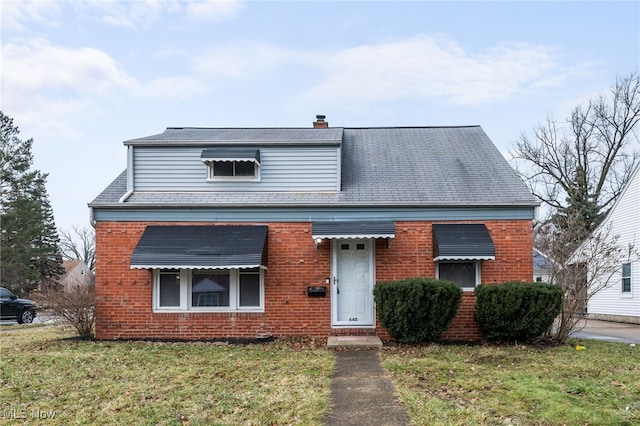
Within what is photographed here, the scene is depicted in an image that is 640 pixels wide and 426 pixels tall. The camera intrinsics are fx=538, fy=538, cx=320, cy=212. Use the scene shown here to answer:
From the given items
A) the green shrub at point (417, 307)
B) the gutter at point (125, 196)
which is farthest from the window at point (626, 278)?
the gutter at point (125, 196)

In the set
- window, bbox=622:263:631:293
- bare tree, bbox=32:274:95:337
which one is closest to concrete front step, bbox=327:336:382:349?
bare tree, bbox=32:274:95:337

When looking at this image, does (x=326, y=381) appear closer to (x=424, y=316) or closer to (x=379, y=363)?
(x=379, y=363)

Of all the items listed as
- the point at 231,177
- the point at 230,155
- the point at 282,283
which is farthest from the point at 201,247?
the point at 230,155

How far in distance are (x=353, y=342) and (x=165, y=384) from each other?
15.1 feet

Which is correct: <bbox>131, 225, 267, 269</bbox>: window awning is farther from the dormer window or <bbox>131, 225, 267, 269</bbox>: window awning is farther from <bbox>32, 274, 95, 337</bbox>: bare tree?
<bbox>32, 274, 95, 337</bbox>: bare tree

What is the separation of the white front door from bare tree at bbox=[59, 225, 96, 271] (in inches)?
1986

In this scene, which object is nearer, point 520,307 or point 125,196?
point 520,307

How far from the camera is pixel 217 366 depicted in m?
8.87

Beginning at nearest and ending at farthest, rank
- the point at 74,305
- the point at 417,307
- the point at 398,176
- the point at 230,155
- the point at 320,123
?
the point at 417,307, the point at 74,305, the point at 230,155, the point at 398,176, the point at 320,123

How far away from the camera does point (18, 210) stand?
34188mm

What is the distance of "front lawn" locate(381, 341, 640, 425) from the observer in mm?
5855

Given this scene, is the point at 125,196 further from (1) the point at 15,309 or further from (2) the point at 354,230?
(1) the point at 15,309

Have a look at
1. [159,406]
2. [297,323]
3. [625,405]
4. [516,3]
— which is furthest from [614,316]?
[159,406]

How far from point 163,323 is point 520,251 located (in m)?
8.22
